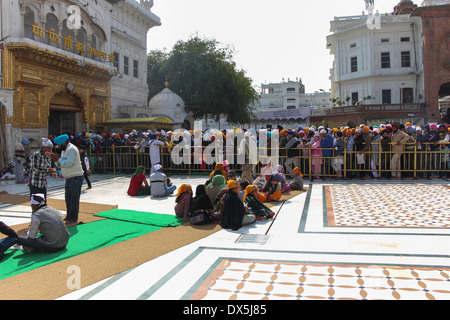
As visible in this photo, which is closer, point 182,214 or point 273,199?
point 182,214

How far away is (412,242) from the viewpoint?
5098mm

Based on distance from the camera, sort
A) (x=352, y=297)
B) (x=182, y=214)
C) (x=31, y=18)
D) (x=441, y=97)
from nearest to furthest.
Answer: (x=352, y=297)
(x=182, y=214)
(x=31, y=18)
(x=441, y=97)

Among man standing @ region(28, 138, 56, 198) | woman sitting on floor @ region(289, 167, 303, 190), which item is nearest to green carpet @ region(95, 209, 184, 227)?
man standing @ region(28, 138, 56, 198)

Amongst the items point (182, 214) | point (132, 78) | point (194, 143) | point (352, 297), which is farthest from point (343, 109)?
point (352, 297)

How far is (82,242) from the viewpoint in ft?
17.9

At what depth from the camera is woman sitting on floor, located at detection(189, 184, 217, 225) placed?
21.1 ft

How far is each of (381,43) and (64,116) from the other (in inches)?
1178

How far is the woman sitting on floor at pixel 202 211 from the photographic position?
6.43 m

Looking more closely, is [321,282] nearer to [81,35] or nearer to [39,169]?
[39,169]


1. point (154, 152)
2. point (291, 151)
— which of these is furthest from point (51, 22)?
point (291, 151)

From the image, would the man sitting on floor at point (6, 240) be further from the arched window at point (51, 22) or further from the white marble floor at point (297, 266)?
the arched window at point (51, 22)

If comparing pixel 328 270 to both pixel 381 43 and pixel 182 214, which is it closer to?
pixel 182 214

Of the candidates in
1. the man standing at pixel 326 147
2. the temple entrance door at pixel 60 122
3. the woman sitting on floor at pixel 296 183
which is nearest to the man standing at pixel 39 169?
the woman sitting on floor at pixel 296 183

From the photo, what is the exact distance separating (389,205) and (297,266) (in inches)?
169
